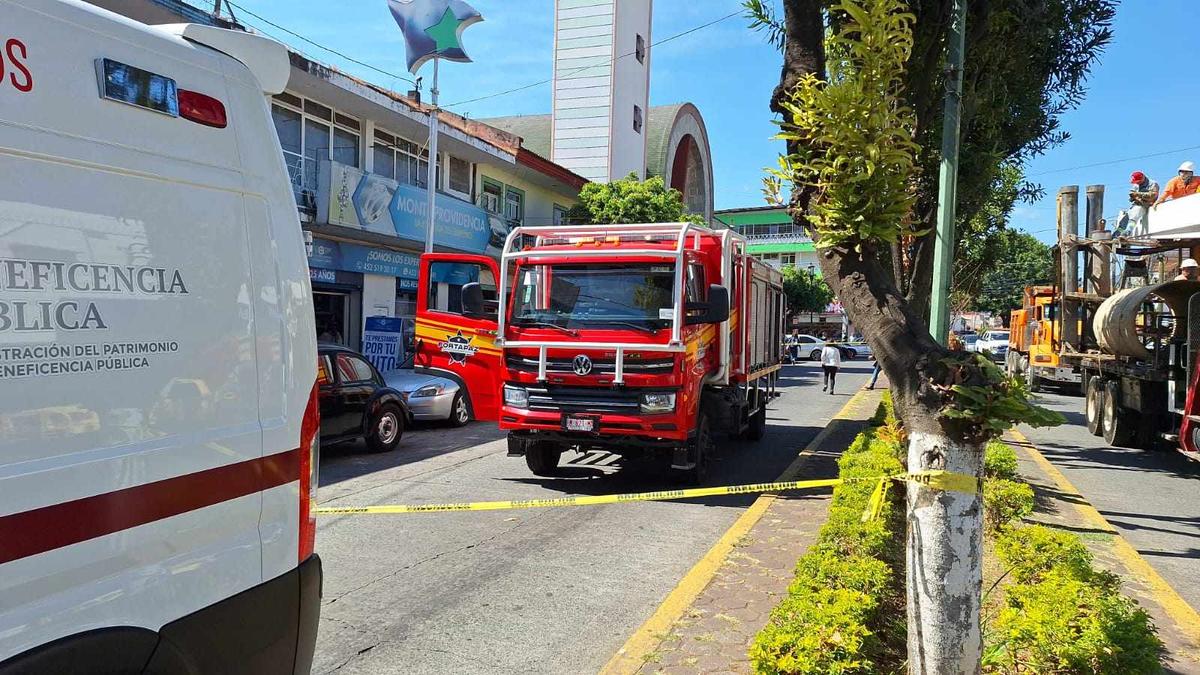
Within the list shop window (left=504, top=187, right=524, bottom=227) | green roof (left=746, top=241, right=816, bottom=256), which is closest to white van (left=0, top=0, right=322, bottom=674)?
shop window (left=504, top=187, right=524, bottom=227)

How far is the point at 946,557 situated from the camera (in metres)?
2.81

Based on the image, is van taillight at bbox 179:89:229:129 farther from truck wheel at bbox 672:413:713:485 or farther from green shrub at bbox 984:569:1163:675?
truck wheel at bbox 672:413:713:485

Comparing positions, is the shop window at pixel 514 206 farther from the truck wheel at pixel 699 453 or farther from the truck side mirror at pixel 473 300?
the truck wheel at pixel 699 453

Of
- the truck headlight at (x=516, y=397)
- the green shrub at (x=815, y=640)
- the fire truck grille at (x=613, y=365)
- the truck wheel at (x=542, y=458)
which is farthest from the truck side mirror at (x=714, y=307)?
the green shrub at (x=815, y=640)

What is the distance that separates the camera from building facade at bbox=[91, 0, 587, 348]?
52.3ft

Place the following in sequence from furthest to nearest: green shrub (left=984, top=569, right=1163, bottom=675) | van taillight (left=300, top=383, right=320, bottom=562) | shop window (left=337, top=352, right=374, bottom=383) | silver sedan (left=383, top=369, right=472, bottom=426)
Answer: silver sedan (left=383, top=369, right=472, bottom=426) < shop window (left=337, top=352, right=374, bottom=383) < green shrub (left=984, top=569, right=1163, bottom=675) < van taillight (left=300, top=383, right=320, bottom=562)

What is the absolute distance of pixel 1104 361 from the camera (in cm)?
1224

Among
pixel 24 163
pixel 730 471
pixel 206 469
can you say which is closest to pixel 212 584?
pixel 206 469

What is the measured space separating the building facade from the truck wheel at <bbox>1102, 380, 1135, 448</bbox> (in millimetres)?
14278

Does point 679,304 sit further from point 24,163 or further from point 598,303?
point 24,163

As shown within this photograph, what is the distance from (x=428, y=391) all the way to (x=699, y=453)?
6044 millimetres

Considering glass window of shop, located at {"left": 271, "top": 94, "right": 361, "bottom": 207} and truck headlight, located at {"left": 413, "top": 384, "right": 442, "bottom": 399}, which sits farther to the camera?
glass window of shop, located at {"left": 271, "top": 94, "right": 361, "bottom": 207}

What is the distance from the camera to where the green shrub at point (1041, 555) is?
4.25 m

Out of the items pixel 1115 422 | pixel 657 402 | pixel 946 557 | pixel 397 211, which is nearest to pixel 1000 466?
pixel 657 402
